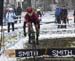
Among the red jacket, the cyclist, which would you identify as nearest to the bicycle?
the cyclist

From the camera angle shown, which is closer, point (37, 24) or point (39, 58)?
point (39, 58)

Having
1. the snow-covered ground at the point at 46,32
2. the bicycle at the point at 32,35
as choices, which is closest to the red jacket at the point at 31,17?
the bicycle at the point at 32,35

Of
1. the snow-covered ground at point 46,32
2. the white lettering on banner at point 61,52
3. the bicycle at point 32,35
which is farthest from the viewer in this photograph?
the snow-covered ground at point 46,32

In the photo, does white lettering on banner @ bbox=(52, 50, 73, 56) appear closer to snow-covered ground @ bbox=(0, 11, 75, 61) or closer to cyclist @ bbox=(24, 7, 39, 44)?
cyclist @ bbox=(24, 7, 39, 44)

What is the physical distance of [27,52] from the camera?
403 inches

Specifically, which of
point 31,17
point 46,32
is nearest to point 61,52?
point 31,17

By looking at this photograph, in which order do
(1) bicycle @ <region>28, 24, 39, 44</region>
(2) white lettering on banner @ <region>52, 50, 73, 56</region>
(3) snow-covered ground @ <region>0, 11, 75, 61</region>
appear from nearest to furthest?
1. (2) white lettering on banner @ <region>52, 50, 73, 56</region>
2. (1) bicycle @ <region>28, 24, 39, 44</region>
3. (3) snow-covered ground @ <region>0, 11, 75, 61</region>

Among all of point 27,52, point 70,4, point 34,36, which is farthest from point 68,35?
point 27,52

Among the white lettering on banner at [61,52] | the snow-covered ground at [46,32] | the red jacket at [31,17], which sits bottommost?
the white lettering on banner at [61,52]

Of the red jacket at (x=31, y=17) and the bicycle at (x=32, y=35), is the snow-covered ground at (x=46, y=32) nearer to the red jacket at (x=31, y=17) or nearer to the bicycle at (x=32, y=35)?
the bicycle at (x=32, y=35)

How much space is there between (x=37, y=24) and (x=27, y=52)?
1010 millimetres

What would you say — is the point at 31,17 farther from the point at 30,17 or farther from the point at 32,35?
the point at 32,35

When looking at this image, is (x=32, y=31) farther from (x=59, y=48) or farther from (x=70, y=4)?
(x=70, y=4)

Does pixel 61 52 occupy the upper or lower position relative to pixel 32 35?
lower
